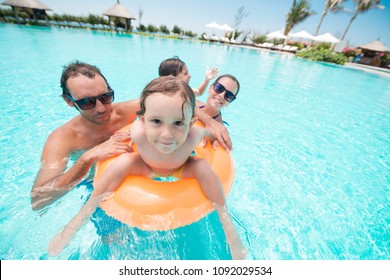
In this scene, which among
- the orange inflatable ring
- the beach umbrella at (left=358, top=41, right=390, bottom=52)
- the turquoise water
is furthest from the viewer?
the beach umbrella at (left=358, top=41, right=390, bottom=52)

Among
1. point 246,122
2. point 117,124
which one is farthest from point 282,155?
point 117,124

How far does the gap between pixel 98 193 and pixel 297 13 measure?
38.2 meters

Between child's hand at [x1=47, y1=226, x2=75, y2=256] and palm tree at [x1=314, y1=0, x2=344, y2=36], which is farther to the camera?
palm tree at [x1=314, y1=0, x2=344, y2=36]

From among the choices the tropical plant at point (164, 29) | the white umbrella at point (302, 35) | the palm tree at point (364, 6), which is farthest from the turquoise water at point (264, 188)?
the palm tree at point (364, 6)

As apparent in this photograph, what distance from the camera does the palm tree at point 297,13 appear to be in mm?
29438

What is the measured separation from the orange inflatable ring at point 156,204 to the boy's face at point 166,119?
351 mm

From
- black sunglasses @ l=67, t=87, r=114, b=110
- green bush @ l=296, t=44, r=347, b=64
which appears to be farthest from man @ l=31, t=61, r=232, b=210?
green bush @ l=296, t=44, r=347, b=64

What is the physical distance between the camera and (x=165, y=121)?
129 centimetres

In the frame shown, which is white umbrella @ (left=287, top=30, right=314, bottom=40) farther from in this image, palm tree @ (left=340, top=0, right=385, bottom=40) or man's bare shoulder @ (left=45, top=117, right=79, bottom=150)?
man's bare shoulder @ (left=45, top=117, right=79, bottom=150)

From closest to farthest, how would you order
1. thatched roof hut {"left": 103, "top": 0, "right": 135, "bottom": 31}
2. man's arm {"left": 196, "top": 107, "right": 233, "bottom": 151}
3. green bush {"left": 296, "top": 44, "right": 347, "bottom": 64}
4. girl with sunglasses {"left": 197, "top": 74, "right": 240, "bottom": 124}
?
1. man's arm {"left": 196, "top": 107, "right": 233, "bottom": 151}
2. girl with sunglasses {"left": 197, "top": 74, "right": 240, "bottom": 124}
3. green bush {"left": 296, "top": 44, "right": 347, "bottom": 64}
4. thatched roof hut {"left": 103, "top": 0, "right": 135, "bottom": 31}

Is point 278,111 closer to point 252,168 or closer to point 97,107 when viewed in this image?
point 252,168

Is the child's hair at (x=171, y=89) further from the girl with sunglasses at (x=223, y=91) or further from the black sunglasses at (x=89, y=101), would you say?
the girl with sunglasses at (x=223, y=91)

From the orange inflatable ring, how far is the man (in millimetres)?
407

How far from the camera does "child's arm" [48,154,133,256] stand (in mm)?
1459
